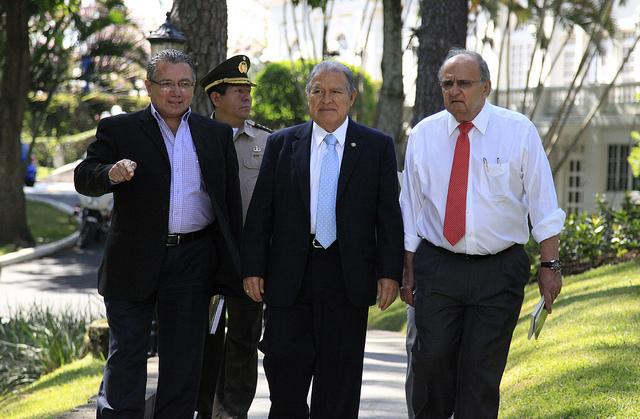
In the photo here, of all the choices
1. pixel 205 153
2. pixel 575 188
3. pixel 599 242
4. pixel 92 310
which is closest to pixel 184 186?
pixel 205 153

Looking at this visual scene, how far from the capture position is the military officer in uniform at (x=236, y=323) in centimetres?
626

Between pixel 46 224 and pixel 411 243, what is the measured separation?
22.0 meters

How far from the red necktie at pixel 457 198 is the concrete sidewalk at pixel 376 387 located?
214 cm

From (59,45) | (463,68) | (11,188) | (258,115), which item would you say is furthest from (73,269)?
(463,68)

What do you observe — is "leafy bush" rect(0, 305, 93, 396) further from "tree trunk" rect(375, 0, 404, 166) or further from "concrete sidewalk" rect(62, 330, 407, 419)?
"tree trunk" rect(375, 0, 404, 166)

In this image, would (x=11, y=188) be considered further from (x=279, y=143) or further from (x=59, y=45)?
(x=279, y=143)

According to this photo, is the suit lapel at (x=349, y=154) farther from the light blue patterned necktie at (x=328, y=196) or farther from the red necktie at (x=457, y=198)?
the red necktie at (x=457, y=198)

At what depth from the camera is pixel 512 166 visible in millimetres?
5242

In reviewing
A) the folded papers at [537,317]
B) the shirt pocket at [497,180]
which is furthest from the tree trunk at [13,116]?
the folded papers at [537,317]

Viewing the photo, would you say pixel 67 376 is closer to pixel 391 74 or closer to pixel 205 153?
pixel 205 153

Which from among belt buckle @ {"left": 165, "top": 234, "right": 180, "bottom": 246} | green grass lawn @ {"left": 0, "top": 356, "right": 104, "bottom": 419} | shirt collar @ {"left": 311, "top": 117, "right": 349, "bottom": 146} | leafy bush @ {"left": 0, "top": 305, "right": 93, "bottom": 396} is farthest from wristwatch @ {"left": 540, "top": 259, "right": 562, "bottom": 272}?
leafy bush @ {"left": 0, "top": 305, "right": 93, "bottom": 396}

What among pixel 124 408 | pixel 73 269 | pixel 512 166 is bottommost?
pixel 73 269

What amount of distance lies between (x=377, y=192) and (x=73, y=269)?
48.8 feet

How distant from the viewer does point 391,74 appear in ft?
58.0
